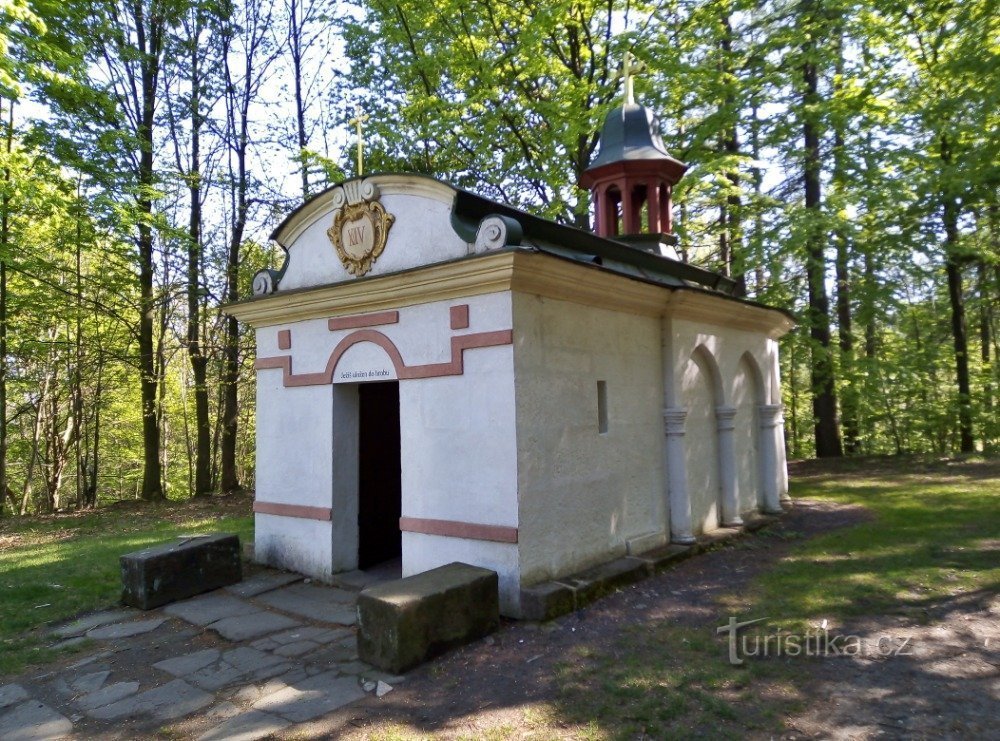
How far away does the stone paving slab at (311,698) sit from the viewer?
172 inches

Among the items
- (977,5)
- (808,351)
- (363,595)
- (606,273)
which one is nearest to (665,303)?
(606,273)

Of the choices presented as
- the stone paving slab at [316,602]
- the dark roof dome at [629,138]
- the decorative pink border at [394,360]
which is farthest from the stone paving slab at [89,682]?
the dark roof dome at [629,138]

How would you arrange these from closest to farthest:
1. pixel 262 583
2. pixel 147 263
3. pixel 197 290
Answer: pixel 262 583 → pixel 147 263 → pixel 197 290

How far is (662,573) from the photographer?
287 inches

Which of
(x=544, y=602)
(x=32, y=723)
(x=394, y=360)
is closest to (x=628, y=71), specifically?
(x=394, y=360)

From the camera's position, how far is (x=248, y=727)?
13.8ft

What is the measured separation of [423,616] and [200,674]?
1.83 m

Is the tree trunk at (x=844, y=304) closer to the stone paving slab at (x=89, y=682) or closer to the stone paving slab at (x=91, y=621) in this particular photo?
the stone paving slab at (x=91, y=621)

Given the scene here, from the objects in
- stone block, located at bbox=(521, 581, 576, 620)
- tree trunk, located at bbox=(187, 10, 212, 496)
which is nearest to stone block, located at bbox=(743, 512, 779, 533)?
stone block, located at bbox=(521, 581, 576, 620)

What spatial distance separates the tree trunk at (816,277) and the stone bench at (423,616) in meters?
10.5

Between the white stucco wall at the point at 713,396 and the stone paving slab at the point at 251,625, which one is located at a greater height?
the white stucco wall at the point at 713,396

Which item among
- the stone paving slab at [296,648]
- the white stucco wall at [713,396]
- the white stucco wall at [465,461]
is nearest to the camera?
the stone paving slab at [296,648]

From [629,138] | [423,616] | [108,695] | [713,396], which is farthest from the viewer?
[629,138]

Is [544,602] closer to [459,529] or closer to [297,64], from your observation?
[459,529]
